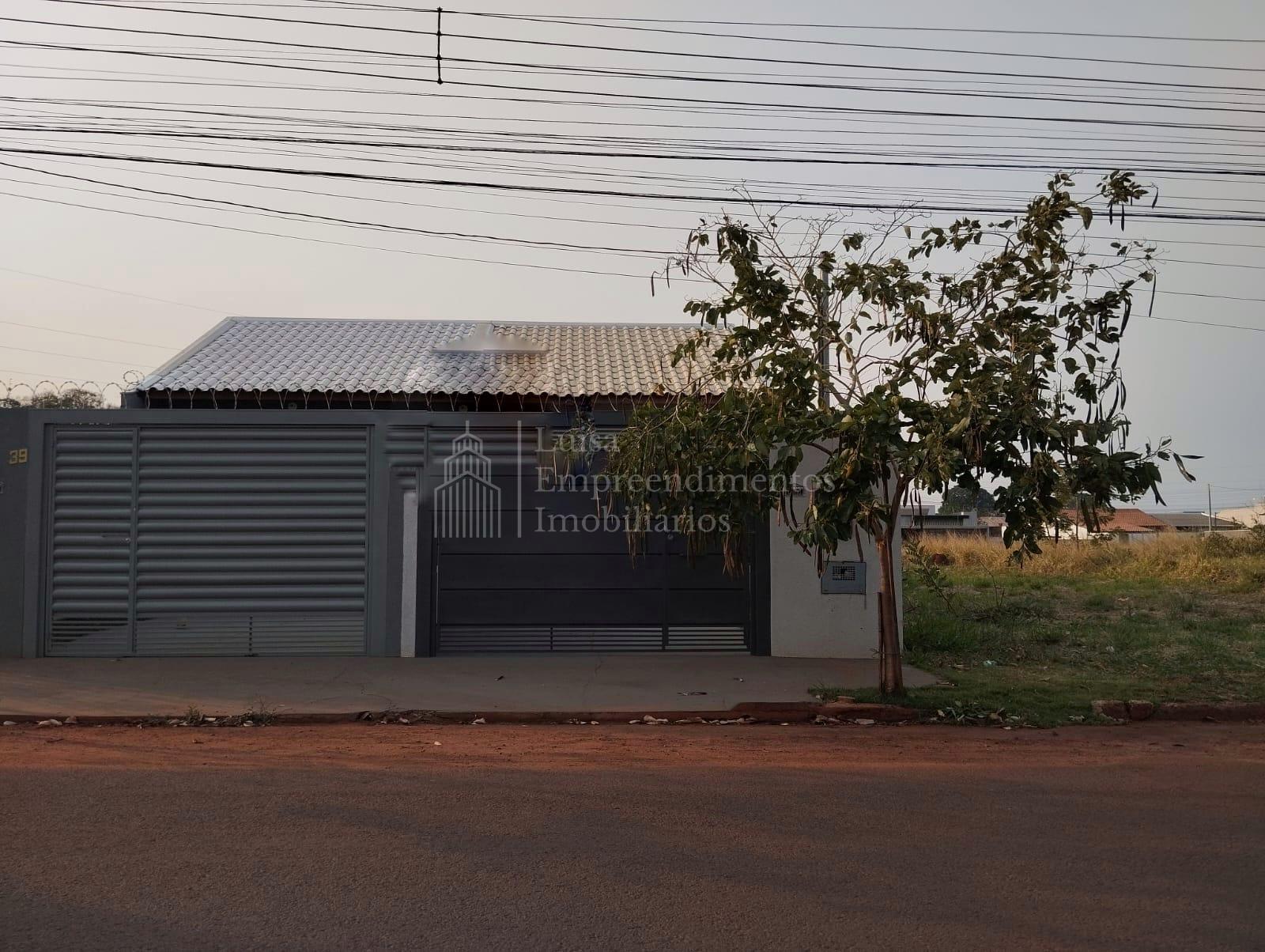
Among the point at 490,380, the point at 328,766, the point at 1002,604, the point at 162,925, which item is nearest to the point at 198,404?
the point at 490,380

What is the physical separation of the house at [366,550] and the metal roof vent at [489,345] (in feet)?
13.9

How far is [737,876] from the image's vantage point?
450 centimetres

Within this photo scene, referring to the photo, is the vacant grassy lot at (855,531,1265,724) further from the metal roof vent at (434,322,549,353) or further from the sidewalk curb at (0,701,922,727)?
the metal roof vent at (434,322,549,353)

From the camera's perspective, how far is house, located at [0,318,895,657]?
11422mm

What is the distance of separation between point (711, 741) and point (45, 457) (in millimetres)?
8443

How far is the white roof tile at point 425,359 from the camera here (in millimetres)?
13703

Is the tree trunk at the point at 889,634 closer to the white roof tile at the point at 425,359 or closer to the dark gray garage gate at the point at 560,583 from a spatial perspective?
the dark gray garage gate at the point at 560,583

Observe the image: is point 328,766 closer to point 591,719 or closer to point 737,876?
point 591,719

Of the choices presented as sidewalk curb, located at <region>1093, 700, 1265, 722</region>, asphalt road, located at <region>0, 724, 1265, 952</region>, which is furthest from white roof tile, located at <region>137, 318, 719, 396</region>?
asphalt road, located at <region>0, 724, 1265, 952</region>

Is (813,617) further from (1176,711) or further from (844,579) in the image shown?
(1176,711)

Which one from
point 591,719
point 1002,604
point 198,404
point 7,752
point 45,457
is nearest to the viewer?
point 7,752

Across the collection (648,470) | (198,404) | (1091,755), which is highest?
(198,404)

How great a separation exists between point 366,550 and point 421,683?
7.63 feet

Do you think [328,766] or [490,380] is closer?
[328,766]
